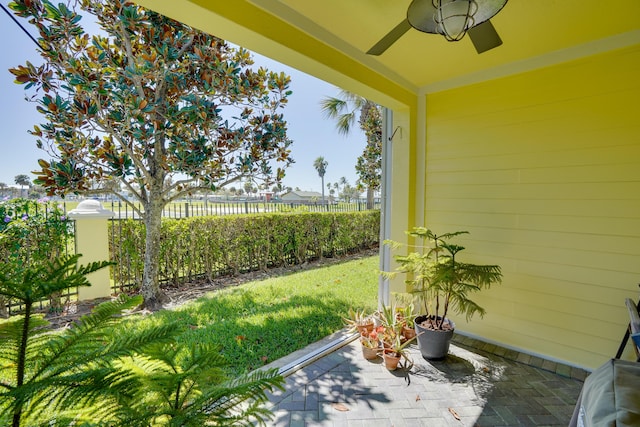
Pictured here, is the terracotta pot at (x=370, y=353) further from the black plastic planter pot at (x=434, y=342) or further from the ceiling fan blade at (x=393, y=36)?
the ceiling fan blade at (x=393, y=36)

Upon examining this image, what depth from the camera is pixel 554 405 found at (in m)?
2.07

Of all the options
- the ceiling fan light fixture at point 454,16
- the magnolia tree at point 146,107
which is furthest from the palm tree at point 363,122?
the ceiling fan light fixture at point 454,16

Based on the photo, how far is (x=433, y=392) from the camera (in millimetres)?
2209

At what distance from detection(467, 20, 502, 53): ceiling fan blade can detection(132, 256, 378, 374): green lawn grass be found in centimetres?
259

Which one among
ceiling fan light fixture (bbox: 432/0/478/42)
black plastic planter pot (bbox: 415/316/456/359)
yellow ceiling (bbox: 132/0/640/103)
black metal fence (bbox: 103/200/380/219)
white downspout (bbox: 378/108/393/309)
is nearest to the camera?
ceiling fan light fixture (bbox: 432/0/478/42)

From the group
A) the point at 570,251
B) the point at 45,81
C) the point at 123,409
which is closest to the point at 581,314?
the point at 570,251

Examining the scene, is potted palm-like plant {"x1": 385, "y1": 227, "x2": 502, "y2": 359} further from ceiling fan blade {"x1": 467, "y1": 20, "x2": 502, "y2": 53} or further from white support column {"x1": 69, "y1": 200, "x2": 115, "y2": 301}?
white support column {"x1": 69, "y1": 200, "x2": 115, "y2": 301}

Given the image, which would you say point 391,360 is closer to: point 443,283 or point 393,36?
point 443,283

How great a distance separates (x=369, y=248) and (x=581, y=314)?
17.4 feet

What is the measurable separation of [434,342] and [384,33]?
100 inches

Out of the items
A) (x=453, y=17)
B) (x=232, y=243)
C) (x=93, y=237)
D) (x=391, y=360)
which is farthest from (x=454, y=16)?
(x=232, y=243)

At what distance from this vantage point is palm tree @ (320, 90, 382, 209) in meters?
6.44

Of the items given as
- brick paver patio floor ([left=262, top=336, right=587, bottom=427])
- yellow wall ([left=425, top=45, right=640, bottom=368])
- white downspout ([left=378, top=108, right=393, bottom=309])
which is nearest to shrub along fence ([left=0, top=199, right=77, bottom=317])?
brick paver patio floor ([left=262, top=336, right=587, bottom=427])

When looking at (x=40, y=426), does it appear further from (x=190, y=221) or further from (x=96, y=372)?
(x=190, y=221)
